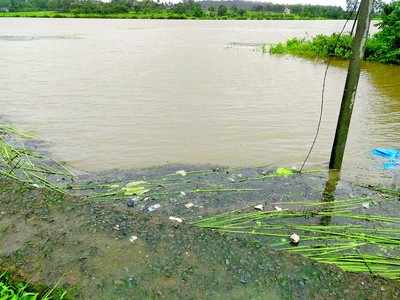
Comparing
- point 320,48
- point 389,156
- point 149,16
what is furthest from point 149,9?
point 389,156

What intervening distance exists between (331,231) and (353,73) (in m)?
2.43

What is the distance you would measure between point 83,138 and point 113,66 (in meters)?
10.9

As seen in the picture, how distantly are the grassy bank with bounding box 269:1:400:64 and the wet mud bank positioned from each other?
15.1 m

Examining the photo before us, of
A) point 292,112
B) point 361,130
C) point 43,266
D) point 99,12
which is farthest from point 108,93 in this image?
point 99,12

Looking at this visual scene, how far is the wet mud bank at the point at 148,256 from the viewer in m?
3.62

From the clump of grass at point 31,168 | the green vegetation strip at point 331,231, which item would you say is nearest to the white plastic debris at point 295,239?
the green vegetation strip at point 331,231

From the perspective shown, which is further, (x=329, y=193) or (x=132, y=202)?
(x=329, y=193)

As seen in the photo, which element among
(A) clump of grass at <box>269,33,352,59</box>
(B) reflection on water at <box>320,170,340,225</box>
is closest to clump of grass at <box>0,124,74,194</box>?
(B) reflection on water at <box>320,170,340,225</box>

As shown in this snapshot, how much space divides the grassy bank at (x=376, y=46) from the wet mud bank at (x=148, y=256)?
596 inches

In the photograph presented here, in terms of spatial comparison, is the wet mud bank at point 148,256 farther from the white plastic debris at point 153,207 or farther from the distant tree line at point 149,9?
the distant tree line at point 149,9

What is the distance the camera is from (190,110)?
1152 centimetres

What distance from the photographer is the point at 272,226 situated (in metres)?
4.88

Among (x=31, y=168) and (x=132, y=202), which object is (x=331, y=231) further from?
(x=31, y=168)

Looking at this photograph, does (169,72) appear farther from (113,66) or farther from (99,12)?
(99,12)
